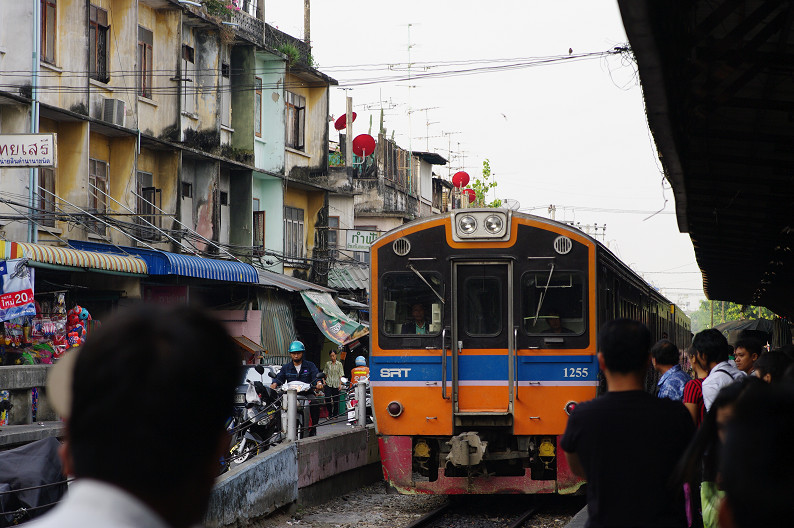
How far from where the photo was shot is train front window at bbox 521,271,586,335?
33.2 feet

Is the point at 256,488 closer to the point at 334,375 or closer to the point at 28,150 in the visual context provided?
the point at 28,150

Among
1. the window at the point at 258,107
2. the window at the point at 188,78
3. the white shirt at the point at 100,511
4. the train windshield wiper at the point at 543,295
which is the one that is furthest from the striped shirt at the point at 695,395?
the window at the point at 258,107

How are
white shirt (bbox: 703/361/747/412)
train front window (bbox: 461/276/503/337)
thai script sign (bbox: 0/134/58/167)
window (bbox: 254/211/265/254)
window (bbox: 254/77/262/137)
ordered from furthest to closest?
1. window (bbox: 254/211/265/254)
2. window (bbox: 254/77/262/137)
3. thai script sign (bbox: 0/134/58/167)
4. train front window (bbox: 461/276/503/337)
5. white shirt (bbox: 703/361/747/412)

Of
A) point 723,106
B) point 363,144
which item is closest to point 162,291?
point 363,144

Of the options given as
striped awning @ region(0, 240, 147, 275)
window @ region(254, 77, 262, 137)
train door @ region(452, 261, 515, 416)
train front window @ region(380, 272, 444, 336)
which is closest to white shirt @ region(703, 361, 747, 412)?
train door @ region(452, 261, 515, 416)

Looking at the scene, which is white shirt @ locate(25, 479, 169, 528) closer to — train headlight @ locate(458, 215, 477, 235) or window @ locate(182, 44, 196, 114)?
train headlight @ locate(458, 215, 477, 235)

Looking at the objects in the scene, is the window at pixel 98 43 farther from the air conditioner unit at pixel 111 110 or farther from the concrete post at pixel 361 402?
the concrete post at pixel 361 402

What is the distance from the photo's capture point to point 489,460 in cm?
1010

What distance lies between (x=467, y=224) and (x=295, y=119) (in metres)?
17.6

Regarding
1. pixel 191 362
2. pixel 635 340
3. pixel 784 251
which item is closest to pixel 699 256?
pixel 784 251

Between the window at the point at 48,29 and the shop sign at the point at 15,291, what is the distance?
16.5 feet

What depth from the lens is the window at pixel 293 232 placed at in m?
26.9

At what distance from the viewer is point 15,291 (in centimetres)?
1325

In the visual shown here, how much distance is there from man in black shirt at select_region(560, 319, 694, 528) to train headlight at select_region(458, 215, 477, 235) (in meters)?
6.58
